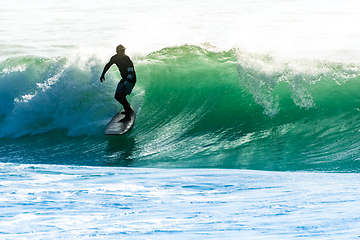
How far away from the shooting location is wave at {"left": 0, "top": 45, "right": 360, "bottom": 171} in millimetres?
6645

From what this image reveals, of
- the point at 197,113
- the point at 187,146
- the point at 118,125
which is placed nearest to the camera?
the point at 187,146

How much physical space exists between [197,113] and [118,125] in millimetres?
1727

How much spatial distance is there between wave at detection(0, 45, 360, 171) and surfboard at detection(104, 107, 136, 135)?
197 millimetres

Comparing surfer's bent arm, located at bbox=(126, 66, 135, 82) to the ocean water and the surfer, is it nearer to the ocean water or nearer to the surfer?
the surfer

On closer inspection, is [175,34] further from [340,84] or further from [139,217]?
[139,217]

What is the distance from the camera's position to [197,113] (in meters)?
8.19

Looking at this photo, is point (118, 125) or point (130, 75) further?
point (118, 125)

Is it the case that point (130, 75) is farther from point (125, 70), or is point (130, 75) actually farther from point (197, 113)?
point (197, 113)

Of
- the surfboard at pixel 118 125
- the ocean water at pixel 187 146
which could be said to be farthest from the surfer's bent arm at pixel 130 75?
the ocean water at pixel 187 146

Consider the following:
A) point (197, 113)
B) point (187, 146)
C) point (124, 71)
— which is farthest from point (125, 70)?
point (197, 113)

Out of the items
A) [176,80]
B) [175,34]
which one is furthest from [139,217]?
[175,34]

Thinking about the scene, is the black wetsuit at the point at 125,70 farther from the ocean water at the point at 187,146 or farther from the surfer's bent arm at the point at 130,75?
the ocean water at the point at 187,146

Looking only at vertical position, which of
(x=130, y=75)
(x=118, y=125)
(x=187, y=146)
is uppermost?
(x=130, y=75)

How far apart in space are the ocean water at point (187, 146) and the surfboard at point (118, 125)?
0.62 feet
